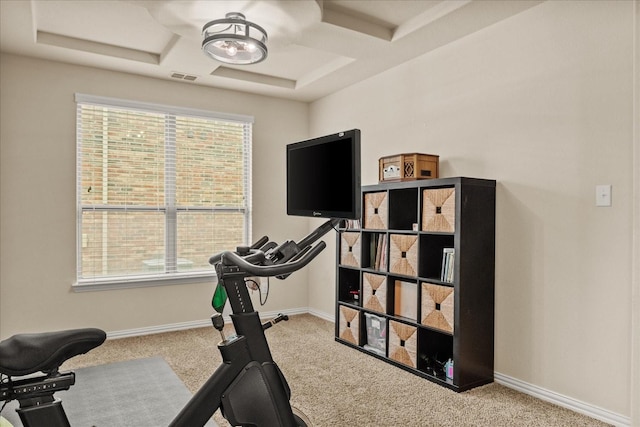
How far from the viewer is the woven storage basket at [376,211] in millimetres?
3670

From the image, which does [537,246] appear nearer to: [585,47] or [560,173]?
[560,173]

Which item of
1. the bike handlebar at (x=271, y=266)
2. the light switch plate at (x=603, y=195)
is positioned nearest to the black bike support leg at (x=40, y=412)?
the bike handlebar at (x=271, y=266)

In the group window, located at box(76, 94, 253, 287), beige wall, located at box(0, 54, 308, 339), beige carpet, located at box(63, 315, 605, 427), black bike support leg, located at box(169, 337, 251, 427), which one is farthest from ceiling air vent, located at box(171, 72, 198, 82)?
black bike support leg, located at box(169, 337, 251, 427)

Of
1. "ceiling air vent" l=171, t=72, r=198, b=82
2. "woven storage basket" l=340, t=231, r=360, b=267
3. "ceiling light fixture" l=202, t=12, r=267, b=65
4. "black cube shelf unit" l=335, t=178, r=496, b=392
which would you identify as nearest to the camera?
"ceiling light fixture" l=202, t=12, r=267, b=65

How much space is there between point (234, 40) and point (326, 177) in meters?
1.40

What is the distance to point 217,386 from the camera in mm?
1906

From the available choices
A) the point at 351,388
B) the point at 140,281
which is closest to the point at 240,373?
the point at 351,388

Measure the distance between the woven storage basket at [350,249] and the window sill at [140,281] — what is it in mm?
1524

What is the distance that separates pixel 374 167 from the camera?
4.44 meters

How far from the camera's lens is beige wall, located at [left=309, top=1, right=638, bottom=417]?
100 inches

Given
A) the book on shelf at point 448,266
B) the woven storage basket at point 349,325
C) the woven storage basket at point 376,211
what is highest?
the woven storage basket at point 376,211

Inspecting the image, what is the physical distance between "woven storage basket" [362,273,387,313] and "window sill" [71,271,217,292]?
1.81m

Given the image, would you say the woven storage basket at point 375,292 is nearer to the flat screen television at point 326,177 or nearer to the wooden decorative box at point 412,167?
the wooden decorative box at point 412,167

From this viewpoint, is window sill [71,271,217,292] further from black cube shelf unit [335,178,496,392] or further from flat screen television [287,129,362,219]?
flat screen television [287,129,362,219]
